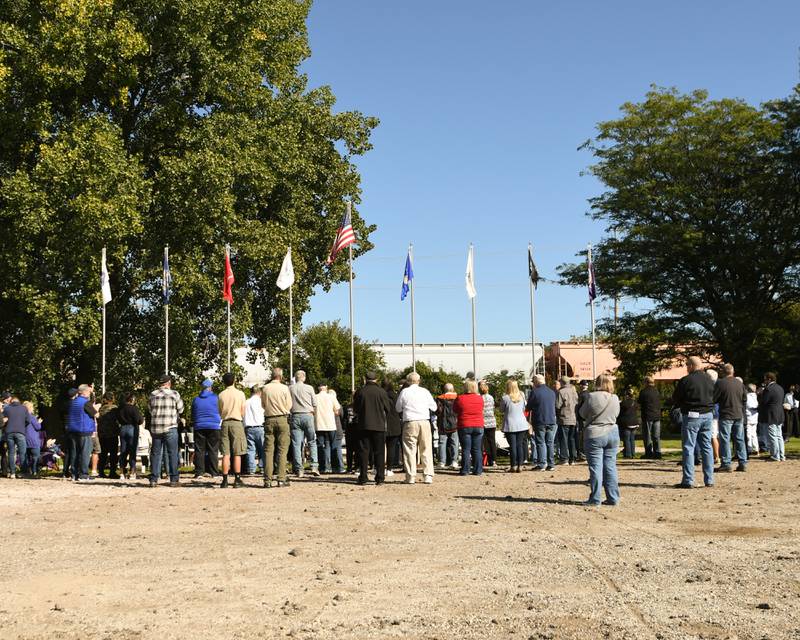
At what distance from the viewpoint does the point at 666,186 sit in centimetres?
3544

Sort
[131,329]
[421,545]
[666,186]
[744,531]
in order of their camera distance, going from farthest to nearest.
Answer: [666,186] → [131,329] → [744,531] → [421,545]

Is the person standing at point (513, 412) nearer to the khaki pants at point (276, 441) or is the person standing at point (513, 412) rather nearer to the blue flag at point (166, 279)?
the khaki pants at point (276, 441)

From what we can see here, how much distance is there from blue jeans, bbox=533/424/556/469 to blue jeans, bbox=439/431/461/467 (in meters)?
2.21

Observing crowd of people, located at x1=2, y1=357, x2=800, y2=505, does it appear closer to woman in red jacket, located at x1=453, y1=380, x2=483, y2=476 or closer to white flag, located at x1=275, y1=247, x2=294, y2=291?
woman in red jacket, located at x1=453, y1=380, x2=483, y2=476

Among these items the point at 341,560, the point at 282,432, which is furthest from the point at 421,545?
the point at 282,432

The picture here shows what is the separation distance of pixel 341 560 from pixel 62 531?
4171 millimetres

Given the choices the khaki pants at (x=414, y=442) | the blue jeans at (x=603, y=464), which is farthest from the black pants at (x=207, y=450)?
the blue jeans at (x=603, y=464)

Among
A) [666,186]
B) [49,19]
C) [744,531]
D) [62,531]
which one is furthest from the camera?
[666,186]

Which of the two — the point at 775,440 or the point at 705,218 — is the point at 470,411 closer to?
the point at 775,440

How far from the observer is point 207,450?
57.5 feet

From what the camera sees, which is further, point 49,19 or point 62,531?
point 49,19

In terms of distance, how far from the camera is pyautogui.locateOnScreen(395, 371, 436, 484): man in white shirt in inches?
634

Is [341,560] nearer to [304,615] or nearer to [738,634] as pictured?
[304,615]

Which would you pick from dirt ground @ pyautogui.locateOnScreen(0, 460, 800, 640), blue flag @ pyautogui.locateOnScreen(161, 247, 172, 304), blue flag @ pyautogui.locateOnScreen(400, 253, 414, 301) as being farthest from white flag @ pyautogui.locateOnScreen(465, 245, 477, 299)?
dirt ground @ pyautogui.locateOnScreen(0, 460, 800, 640)
